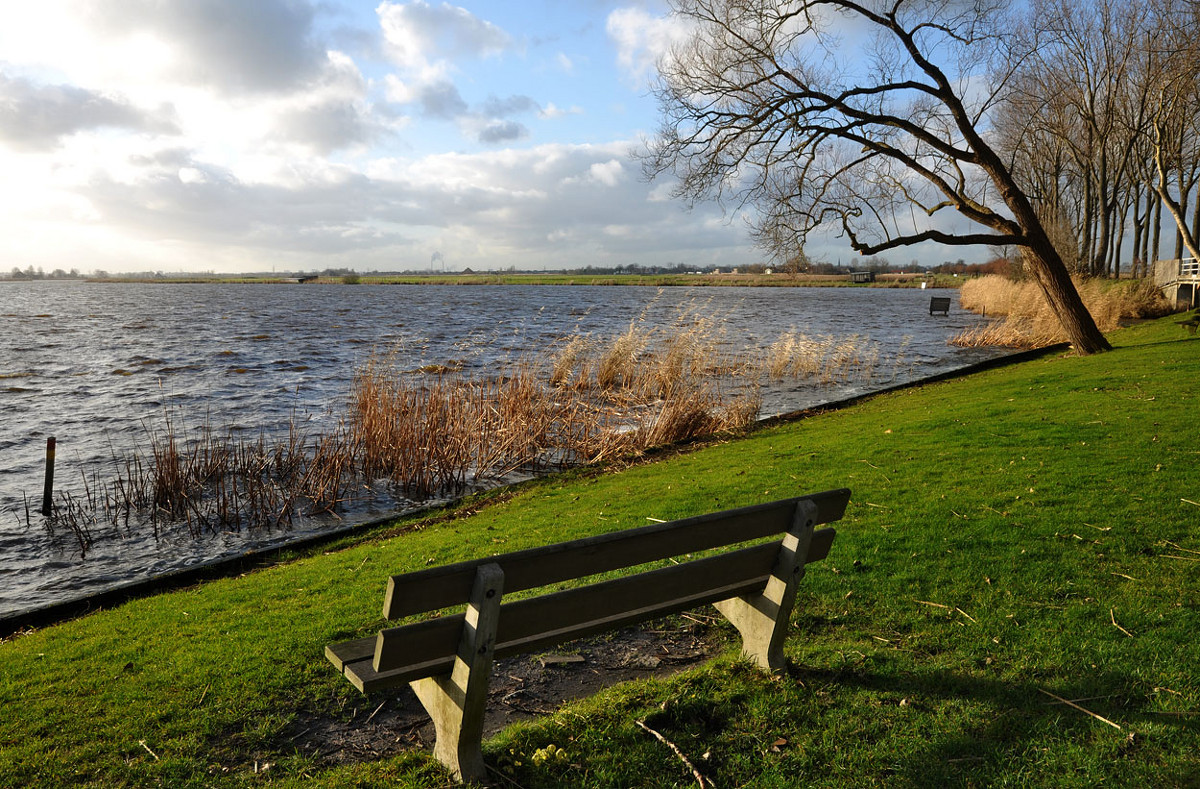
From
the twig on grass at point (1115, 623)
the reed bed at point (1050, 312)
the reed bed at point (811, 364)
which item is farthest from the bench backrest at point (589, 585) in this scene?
the reed bed at point (1050, 312)

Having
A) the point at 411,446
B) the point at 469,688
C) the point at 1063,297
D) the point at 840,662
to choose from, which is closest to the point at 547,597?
the point at 469,688

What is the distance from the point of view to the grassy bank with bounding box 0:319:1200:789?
12.2 ft

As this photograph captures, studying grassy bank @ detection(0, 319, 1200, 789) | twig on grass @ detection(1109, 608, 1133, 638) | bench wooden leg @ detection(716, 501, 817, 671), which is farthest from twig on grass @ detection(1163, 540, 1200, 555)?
bench wooden leg @ detection(716, 501, 817, 671)

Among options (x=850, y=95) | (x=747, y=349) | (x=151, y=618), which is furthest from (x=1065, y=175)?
(x=151, y=618)

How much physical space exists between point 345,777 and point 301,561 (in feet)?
17.0

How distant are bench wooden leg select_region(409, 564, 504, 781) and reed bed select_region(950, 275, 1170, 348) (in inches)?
995

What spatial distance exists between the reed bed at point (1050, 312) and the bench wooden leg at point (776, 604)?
23487 millimetres

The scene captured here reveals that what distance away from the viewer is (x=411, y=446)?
11.7m

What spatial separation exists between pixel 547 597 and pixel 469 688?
1.68 ft

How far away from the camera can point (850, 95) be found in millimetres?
17984

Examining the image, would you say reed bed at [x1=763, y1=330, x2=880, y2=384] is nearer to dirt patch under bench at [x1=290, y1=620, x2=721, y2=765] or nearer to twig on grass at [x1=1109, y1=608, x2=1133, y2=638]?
twig on grass at [x1=1109, y1=608, x2=1133, y2=638]

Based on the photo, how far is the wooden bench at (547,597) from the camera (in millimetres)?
3012

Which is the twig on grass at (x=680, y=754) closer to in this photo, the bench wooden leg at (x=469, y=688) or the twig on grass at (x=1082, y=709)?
the bench wooden leg at (x=469, y=688)

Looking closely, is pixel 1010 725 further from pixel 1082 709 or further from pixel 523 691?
pixel 523 691
